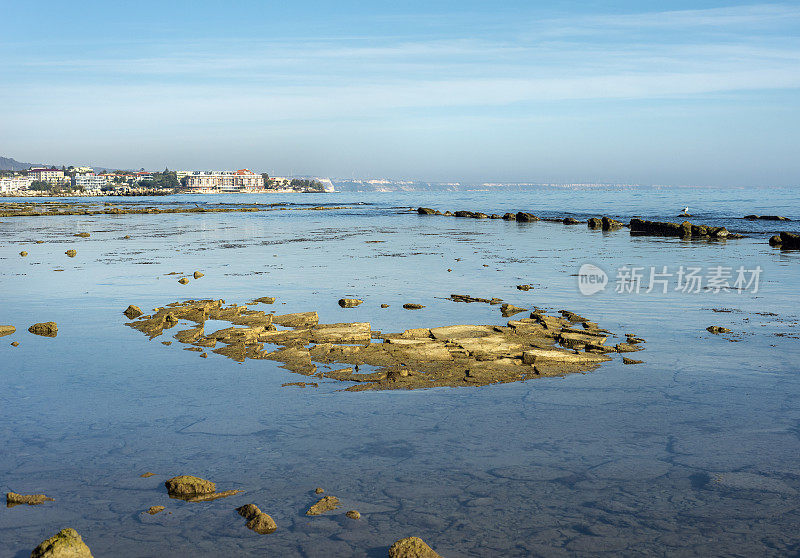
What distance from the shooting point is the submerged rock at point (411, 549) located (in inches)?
200

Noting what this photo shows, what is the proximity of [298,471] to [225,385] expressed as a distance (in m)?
3.39

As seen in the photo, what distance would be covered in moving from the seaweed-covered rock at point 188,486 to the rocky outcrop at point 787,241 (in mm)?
34990

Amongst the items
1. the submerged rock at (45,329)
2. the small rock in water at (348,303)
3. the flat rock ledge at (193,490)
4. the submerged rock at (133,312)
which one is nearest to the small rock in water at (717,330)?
the small rock in water at (348,303)

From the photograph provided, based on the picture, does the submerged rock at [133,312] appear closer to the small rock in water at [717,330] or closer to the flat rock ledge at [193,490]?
the flat rock ledge at [193,490]

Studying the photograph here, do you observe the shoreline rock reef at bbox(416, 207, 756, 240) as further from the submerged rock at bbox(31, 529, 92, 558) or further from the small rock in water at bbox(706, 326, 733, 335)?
the submerged rock at bbox(31, 529, 92, 558)

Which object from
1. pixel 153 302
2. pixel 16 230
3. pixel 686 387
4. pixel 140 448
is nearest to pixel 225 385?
pixel 140 448

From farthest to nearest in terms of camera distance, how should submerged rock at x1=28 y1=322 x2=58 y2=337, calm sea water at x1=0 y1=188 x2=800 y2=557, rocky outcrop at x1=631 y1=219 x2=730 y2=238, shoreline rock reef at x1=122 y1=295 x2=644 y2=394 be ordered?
1. rocky outcrop at x1=631 y1=219 x2=730 y2=238
2. submerged rock at x1=28 y1=322 x2=58 y2=337
3. shoreline rock reef at x1=122 y1=295 x2=644 y2=394
4. calm sea water at x1=0 y1=188 x2=800 y2=557

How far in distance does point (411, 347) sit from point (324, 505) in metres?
5.53

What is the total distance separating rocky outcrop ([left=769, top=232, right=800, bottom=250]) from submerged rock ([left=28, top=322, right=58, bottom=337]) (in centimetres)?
3388

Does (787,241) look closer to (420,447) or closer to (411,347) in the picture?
(411,347)

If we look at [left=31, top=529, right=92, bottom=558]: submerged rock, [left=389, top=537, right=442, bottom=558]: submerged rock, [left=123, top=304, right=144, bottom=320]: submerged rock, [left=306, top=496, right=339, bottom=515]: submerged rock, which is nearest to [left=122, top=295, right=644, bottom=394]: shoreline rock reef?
[left=123, top=304, right=144, bottom=320]: submerged rock

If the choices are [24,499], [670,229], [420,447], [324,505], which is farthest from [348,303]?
[670,229]

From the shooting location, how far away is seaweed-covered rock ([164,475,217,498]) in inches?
247

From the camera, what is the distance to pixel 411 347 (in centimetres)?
1143
